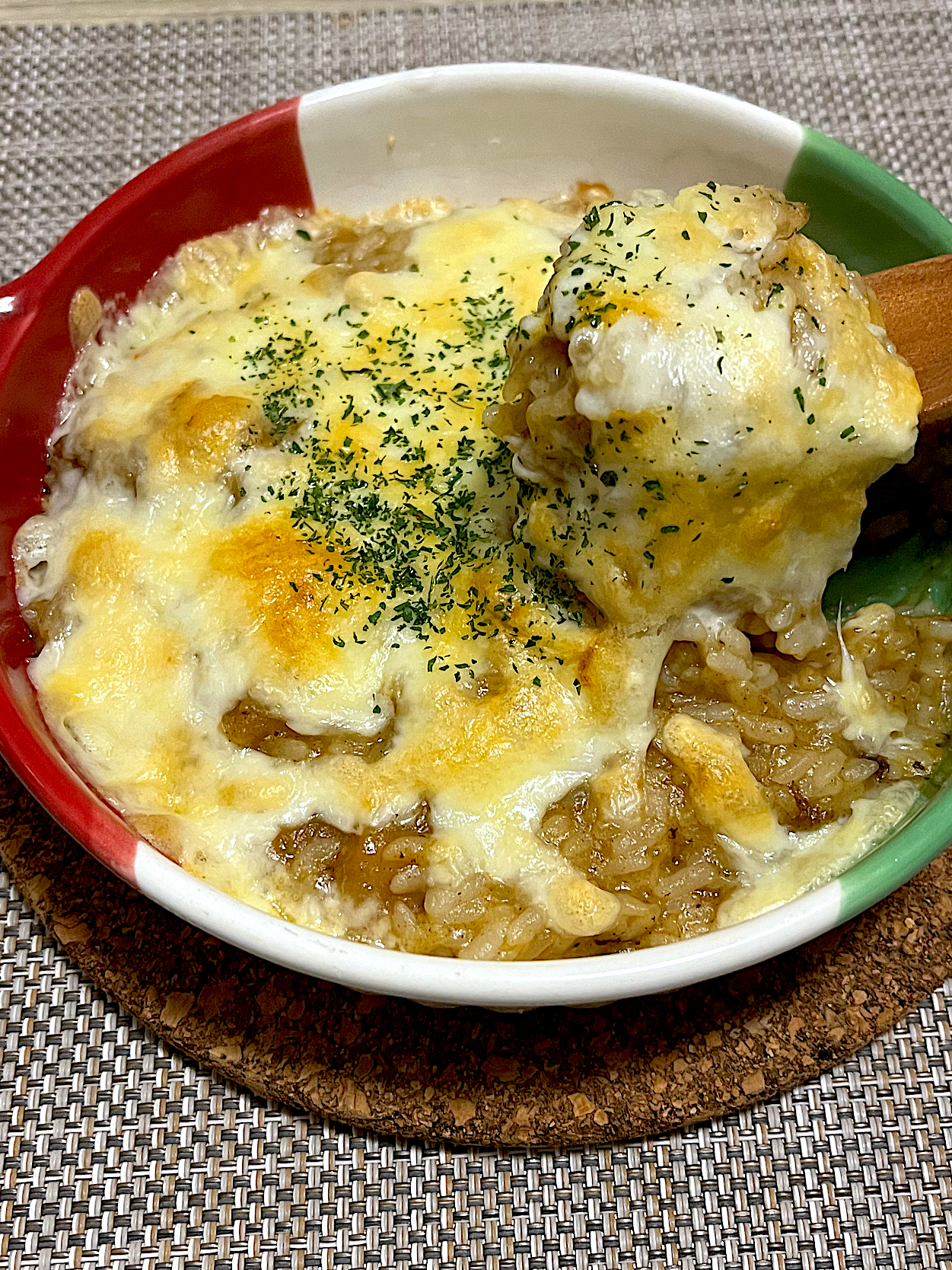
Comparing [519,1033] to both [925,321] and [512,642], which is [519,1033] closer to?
[512,642]

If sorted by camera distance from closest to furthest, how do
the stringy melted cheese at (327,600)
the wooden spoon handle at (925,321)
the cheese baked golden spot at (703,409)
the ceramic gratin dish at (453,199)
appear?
1. the ceramic gratin dish at (453,199)
2. the cheese baked golden spot at (703,409)
3. the stringy melted cheese at (327,600)
4. the wooden spoon handle at (925,321)

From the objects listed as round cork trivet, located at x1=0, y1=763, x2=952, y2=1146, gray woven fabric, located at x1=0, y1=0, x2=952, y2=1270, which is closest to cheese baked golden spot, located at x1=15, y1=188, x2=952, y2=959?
round cork trivet, located at x1=0, y1=763, x2=952, y2=1146

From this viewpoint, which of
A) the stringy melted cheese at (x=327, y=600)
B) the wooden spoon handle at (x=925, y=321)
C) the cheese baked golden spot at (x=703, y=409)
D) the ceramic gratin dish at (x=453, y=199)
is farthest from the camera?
the wooden spoon handle at (x=925, y=321)

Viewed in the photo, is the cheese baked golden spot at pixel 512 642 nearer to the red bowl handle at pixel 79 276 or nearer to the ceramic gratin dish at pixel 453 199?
the red bowl handle at pixel 79 276

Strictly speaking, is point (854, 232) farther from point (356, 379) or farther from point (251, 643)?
point (251, 643)

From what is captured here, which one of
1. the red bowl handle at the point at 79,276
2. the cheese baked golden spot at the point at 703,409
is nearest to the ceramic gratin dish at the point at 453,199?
the red bowl handle at the point at 79,276

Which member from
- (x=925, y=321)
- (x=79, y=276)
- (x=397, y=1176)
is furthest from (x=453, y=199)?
(x=397, y=1176)
